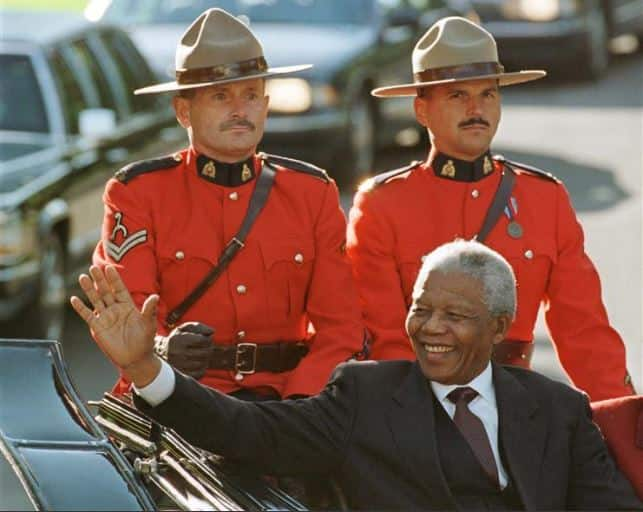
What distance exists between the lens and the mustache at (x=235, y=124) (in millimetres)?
5938

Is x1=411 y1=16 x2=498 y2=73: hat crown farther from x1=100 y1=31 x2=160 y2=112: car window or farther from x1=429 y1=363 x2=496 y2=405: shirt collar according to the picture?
x1=100 y1=31 x2=160 y2=112: car window

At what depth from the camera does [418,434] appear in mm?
5090

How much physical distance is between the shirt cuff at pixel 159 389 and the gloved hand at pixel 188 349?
0.46 metres

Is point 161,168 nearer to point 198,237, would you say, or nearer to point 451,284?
point 198,237

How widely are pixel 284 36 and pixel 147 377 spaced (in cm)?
1070

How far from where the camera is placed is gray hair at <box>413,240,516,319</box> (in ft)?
16.8

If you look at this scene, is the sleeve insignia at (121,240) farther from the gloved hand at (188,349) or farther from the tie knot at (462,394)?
the tie knot at (462,394)

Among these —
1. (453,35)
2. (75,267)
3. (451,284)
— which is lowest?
(75,267)

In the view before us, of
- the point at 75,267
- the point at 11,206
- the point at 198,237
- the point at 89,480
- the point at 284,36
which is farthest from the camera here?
the point at 284,36

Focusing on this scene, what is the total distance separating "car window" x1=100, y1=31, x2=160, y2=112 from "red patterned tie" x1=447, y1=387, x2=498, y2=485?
7.27 meters

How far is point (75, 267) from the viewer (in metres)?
11.0

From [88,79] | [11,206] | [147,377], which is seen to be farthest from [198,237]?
[88,79]

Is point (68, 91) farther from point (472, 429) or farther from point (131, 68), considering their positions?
point (472, 429)

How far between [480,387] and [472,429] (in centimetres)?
11
